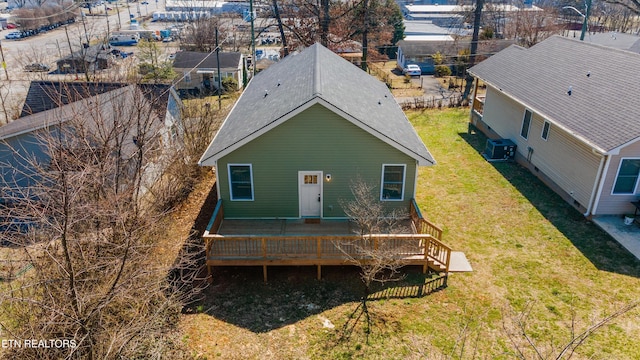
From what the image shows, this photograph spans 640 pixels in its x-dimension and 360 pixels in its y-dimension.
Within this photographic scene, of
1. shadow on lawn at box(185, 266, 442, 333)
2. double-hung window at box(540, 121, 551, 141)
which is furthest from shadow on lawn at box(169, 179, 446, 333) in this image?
double-hung window at box(540, 121, 551, 141)

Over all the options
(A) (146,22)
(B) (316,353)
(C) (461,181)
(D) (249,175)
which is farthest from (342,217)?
(A) (146,22)

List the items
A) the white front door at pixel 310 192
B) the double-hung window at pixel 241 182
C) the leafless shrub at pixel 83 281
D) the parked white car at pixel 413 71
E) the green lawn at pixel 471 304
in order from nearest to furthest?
the leafless shrub at pixel 83 281
the green lawn at pixel 471 304
the double-hung window at pixel 241 182
the white front door at pixel 310 192
the parked white car at pixel 413 71

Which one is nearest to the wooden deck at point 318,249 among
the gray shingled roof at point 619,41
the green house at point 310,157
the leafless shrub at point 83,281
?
the green house at point 310,157

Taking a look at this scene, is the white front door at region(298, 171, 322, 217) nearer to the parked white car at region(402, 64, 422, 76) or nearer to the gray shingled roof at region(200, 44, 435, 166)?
the gray shingled roof at region(200, 44, 435, 166)

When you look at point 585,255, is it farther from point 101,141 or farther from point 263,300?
point 101,141

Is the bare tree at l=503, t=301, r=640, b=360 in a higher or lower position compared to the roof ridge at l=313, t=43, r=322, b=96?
lower

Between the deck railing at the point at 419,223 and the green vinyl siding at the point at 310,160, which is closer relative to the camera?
the deck railing at the point at 419,223

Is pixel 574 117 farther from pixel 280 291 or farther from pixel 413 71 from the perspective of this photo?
pixel 413 71

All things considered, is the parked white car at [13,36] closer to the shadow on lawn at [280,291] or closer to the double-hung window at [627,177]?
the shadow on lawn at [280,291]
